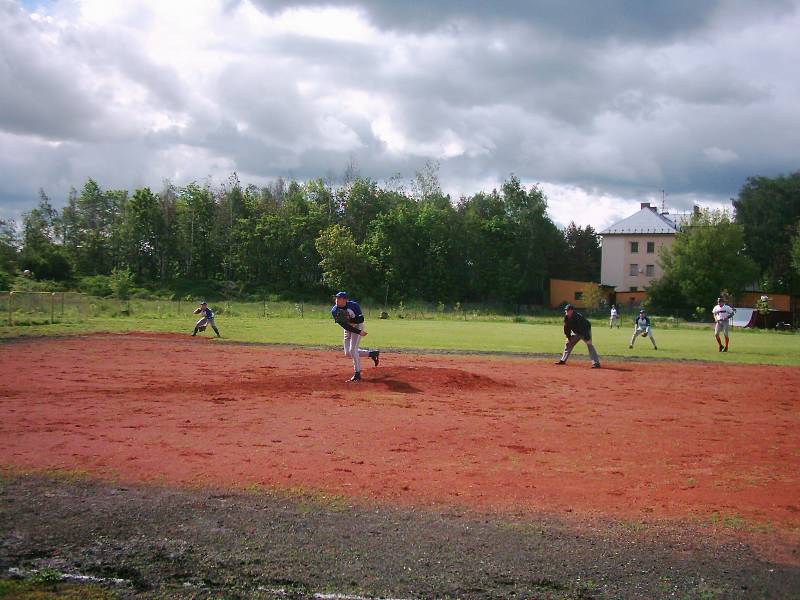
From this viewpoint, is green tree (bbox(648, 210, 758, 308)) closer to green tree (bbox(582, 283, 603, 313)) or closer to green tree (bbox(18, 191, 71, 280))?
green tree (bbox(582, 283, 603, 313))

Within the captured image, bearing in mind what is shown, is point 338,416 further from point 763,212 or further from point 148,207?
point 763,212

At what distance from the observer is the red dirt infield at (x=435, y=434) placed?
8258 mm

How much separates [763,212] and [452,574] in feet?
307

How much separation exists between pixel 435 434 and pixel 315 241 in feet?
226

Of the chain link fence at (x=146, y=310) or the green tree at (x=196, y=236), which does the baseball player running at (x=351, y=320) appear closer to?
the chain link fence at (x=146, y=310)

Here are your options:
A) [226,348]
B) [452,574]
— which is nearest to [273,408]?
[452,574]

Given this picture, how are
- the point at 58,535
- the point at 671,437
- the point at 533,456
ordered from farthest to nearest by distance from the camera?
the point at 671,437 → the point at 533,456 → the point at 58,535

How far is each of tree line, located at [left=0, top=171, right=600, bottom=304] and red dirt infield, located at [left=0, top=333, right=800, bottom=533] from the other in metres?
59.4

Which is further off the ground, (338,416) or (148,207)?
(148,207)

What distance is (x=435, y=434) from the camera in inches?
442

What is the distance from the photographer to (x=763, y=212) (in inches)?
3415

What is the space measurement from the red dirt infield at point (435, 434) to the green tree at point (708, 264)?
5241 centimetres

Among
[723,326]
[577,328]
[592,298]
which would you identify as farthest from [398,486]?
[592,298]

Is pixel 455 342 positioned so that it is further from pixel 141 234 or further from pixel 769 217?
pixel 769 217
